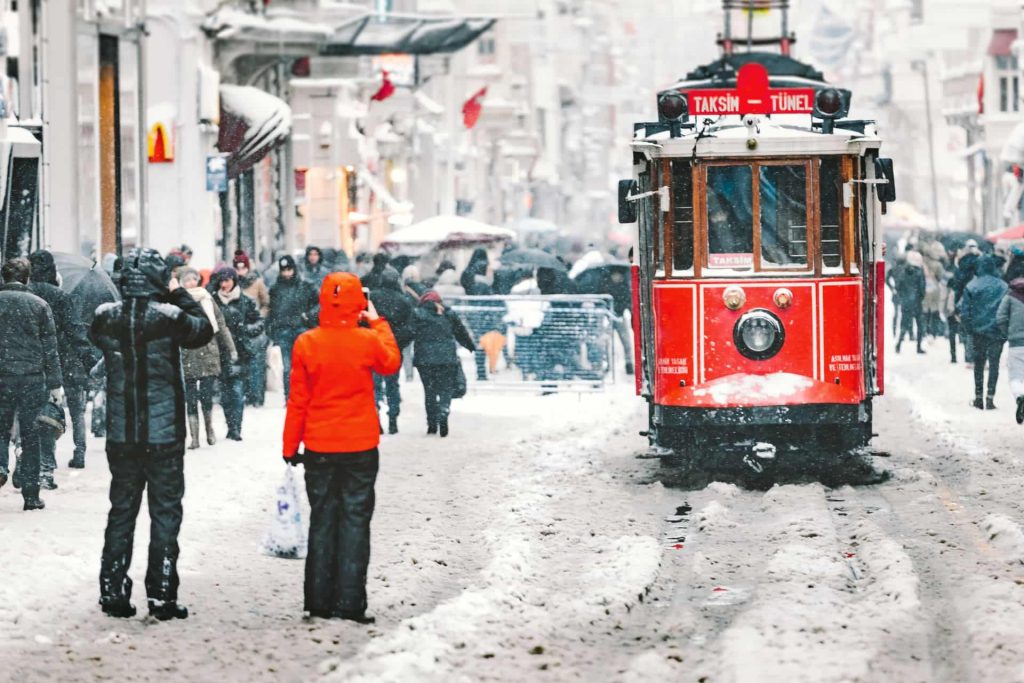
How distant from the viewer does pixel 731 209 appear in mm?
16641

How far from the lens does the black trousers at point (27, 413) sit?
588 inches

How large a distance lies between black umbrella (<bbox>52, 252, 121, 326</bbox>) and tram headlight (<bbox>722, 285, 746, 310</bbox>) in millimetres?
4869

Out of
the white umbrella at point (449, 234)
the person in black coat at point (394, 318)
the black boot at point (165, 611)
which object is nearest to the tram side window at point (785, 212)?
the person in black coat at point (394, 318)

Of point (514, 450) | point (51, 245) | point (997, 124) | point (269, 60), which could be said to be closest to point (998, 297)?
point (514, 450)

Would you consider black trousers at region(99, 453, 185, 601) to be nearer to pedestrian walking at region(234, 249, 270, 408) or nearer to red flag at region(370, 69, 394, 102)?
pedestrian walking at region(234, 249, 270, 408)

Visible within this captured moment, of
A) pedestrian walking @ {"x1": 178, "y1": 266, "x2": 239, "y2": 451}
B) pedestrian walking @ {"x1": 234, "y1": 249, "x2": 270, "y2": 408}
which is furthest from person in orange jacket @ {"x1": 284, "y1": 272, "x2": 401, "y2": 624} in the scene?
pedestrian walking @ {"x1": 234, "y1": 249, "x2": 270, "y2": 408}

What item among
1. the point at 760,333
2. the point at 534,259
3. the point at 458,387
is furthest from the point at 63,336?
the point at 534,259

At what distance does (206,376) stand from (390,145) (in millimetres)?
37694

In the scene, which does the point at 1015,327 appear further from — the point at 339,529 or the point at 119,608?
the point at 119,608

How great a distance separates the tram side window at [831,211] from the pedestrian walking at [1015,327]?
567cm

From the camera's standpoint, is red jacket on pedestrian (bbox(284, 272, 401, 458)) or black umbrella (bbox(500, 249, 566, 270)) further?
black umbrella (bbox(500, 249, 566, 270))

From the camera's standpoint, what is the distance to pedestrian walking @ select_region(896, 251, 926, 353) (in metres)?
34.0

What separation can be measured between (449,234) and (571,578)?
21.8 metres

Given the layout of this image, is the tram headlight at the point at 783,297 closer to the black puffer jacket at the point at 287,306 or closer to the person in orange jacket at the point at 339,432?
the person in orange jacket at the point at 339,432
